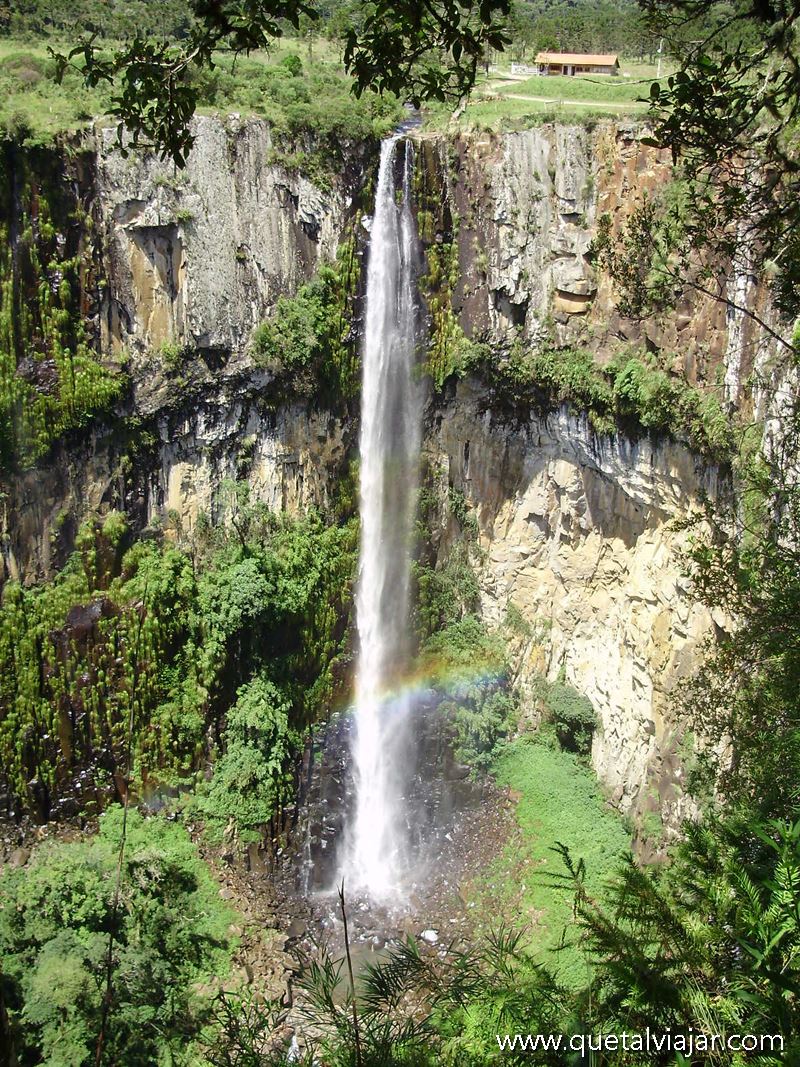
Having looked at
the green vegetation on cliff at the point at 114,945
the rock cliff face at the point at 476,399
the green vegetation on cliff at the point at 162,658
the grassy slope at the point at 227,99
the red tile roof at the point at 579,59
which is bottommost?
the green vegetation on cliff at the point at 114,945

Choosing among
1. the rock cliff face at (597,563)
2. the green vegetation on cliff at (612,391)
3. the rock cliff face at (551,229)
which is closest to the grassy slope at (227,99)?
the rock cliff face at (551,229)

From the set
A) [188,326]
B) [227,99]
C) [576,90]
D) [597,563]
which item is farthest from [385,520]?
[576,90]

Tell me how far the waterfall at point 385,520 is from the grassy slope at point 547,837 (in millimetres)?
1763

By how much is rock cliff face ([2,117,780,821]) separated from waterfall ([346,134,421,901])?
515mm

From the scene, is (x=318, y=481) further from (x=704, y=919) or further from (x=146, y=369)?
(x=704, y=919)

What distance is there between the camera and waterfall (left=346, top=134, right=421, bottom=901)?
1423cm

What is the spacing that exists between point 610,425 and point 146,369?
691cm

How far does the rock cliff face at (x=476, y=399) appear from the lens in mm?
12430

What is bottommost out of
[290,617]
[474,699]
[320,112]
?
[474,699]

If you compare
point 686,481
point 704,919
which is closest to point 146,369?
point 686,481

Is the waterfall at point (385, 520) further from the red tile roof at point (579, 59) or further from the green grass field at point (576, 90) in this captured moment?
the red tile roof at point (579, 59)

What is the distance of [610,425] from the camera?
13172 millimetres

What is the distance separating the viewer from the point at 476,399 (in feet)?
49.7

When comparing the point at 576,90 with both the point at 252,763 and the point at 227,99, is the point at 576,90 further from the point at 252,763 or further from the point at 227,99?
the point at 252,763
